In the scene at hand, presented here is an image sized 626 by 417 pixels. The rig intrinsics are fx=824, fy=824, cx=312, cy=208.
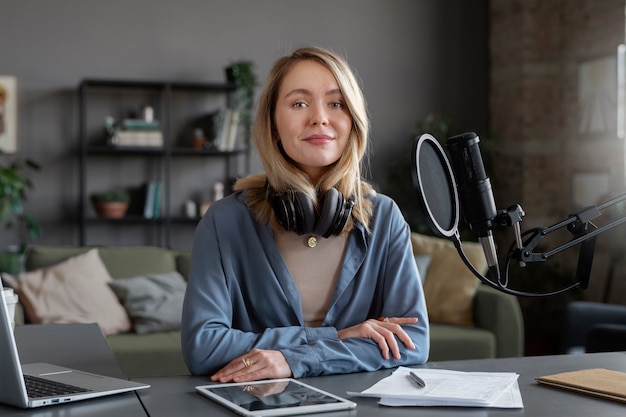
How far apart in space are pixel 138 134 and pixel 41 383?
14.1ft

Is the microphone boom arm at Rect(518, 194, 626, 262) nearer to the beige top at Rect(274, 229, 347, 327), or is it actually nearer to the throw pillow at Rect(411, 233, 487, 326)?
the beige top at Rect(274, 229, 347, 327)

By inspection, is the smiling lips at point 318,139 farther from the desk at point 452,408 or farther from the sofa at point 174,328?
the sofa at point 174,328

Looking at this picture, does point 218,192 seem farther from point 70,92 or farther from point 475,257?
point 475,257

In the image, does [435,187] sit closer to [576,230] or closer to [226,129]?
[576,230]

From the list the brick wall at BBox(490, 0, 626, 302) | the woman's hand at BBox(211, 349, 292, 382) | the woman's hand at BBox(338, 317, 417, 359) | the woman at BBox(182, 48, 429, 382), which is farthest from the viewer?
the brick wall at BBox(490, 0, 626, 302)

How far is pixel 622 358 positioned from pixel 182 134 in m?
4.59

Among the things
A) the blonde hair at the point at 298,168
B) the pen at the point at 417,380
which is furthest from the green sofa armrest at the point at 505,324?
the pen at the point at 417,380

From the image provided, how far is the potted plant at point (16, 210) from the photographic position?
198 inches

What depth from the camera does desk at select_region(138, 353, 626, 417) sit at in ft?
4.05

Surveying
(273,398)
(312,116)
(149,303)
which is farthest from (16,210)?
(273,398)

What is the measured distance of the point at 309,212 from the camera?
5.79ft

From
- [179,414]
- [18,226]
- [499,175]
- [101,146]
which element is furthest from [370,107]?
[179,414]

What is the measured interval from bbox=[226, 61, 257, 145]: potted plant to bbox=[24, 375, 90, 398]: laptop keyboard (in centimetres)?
428

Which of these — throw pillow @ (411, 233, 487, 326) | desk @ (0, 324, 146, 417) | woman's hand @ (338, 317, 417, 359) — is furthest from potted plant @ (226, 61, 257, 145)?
woman's hand @ (338, 317, 417, 359)
